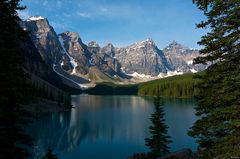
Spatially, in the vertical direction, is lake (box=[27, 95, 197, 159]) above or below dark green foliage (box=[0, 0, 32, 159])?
below

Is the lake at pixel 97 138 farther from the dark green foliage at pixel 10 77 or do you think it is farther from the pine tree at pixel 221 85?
the pine tree at pixel 221 85

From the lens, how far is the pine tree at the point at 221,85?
10977 millimetres

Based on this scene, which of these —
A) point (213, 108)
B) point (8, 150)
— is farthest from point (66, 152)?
point (213, 108)

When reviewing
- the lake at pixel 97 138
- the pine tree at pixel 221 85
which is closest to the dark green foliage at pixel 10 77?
the pine tree at pixel 221 85

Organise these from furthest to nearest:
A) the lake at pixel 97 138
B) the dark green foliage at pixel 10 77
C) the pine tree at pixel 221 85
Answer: the lake at pixel 97 138 < the dark green foliage at pixel 10 77 < the pine tree at pixel 221 85

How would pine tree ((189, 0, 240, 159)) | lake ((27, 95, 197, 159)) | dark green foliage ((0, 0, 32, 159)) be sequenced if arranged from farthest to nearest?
lake ((27, 95, 197, 159)) < dark green foliage ((0, 0, 32, 159)) < pine tree ((189, 0, 240, 159))

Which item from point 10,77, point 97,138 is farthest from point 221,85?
point 97,138

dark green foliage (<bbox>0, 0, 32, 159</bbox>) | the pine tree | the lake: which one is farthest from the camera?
the lake

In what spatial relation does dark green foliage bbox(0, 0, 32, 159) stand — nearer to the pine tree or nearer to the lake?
the pine tree

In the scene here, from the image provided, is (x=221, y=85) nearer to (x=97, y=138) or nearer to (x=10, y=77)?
(x=10, y=77)

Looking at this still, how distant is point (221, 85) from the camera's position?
11.9 meters

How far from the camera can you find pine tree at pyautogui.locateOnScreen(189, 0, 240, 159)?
10977 mm

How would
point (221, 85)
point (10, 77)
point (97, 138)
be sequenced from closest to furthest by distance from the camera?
point (221, 85) < point (10, 77) < point (97, 138)

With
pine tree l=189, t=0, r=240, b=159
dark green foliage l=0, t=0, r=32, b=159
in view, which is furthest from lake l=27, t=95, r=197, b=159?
pine tree l=189, t=0, r=240, b=159
